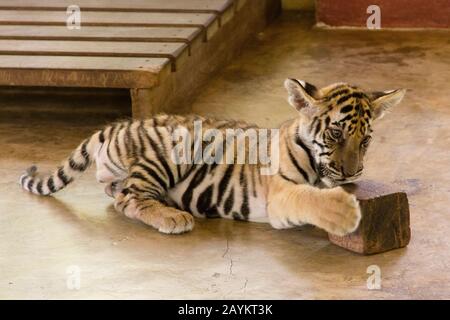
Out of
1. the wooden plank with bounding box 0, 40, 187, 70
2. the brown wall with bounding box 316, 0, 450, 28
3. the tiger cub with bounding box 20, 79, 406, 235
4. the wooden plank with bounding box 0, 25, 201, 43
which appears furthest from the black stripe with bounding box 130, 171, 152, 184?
the brown wall with bounding box 316, 0, 450, 28

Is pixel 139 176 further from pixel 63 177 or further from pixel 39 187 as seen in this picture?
pixel 39 187

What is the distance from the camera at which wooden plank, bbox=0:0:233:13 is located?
6.20 meters

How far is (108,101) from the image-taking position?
5.82 m

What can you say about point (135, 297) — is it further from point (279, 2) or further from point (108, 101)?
point (279, 2)

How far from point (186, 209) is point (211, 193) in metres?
0.13

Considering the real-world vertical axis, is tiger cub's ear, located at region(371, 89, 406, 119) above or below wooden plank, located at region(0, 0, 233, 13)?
above

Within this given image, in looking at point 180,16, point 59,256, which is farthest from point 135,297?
point 180,16

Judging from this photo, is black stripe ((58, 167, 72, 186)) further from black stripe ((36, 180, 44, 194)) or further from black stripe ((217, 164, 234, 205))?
black stripe ((217, 164, 234, 205))

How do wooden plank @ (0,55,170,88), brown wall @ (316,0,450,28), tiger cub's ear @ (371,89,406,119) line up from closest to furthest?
tiger cub's ear @ (371,89,406,119), wooden plank @ (0,55,170,88), brown wall @ (316,0,450,28)

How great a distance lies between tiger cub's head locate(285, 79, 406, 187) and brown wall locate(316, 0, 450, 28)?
3.38m

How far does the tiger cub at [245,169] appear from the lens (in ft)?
12.8

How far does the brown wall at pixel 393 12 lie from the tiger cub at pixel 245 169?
128 inches

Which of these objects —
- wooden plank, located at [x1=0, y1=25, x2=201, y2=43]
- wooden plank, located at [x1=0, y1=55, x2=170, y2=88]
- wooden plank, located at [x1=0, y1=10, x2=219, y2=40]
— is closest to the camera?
wooden plank, located at [x1=0, y1=55, x2=170, y2=88]

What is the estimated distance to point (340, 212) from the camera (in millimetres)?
3645
